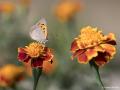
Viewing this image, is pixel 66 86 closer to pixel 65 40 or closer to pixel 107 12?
pixel 65 40

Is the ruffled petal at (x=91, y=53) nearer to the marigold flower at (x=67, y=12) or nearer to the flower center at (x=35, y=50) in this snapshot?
the flower center at (x=35, y=50)

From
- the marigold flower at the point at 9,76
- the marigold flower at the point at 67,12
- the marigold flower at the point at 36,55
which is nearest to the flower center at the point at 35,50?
the marigold flower at the point at 36,55

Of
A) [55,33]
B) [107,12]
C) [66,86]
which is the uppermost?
[107,12]

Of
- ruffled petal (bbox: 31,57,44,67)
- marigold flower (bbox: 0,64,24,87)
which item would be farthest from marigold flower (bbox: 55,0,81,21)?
ruffled petal (bbox: 31,57,44,67)

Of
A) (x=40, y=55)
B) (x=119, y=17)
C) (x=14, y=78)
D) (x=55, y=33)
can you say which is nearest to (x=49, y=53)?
(x=40, y=55)

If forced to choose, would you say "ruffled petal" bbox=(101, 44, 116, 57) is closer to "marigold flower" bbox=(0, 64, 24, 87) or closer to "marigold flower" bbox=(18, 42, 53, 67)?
"marigold flower" bbox=(18, 42, 53, 67)

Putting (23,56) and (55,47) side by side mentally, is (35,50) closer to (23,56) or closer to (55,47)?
(23,56)
